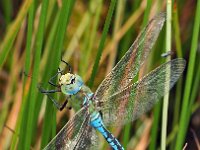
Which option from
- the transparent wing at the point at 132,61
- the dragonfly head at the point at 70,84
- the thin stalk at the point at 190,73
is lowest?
the thin stalk at the point at 190,73

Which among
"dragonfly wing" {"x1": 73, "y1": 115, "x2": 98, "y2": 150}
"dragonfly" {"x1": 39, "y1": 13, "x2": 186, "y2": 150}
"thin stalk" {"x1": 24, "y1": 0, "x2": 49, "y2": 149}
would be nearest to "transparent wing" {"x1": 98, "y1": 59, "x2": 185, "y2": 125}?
"dragonfly" {"x1": 39, "y1": 13, "x2": 186, "y2": 150}

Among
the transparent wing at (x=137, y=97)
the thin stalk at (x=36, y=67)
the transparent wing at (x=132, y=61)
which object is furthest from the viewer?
the transparent wing at (x=137, y=97)

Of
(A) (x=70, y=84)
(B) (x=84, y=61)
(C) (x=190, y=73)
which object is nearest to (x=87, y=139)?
(A) (x=70, y=84)

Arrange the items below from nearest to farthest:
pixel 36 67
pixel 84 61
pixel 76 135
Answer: pixel 36 67 < pixel 76 135 < pixel 84 61

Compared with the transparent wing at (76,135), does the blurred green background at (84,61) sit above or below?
above

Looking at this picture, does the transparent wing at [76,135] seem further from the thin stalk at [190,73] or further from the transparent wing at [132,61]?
the thin stalk at [190,73]

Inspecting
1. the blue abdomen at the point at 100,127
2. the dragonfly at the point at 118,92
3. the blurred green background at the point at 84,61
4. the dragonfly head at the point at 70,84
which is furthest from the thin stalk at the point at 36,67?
the blue abdomen at the point at 100,127

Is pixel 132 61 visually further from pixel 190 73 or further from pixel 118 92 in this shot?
pixel 190 73

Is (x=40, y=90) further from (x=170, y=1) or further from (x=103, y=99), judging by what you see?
(x=170, y=1)
